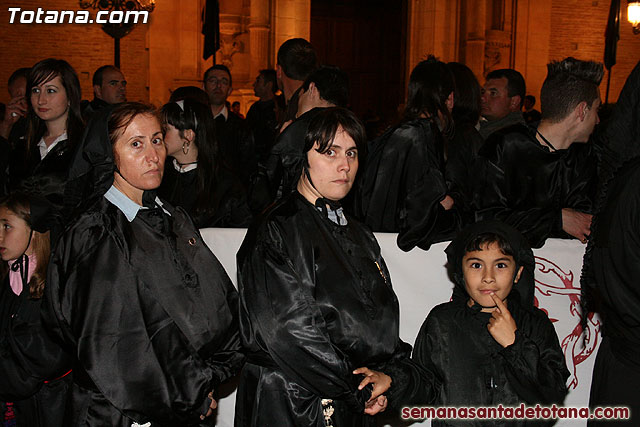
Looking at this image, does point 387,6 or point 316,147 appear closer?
point 316,147

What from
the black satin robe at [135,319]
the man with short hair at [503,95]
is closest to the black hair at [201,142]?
the black satin robe at [135,319]

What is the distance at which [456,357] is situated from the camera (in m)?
3.55

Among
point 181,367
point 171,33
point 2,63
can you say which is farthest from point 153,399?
point 2,63

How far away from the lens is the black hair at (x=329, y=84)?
5.14 meters

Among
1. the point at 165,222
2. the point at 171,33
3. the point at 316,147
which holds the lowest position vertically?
the point at 165,222

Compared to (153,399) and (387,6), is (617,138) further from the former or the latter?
(387,6)

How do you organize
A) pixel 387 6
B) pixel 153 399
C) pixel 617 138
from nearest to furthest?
pixel 153 399 < pixel 617 138 < pixel 387 6

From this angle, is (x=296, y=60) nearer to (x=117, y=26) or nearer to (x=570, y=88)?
(x=570, y=88)

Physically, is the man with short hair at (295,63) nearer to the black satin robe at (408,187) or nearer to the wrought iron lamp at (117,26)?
the black satin robe at (408,187)

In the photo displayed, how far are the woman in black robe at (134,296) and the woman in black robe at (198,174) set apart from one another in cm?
169

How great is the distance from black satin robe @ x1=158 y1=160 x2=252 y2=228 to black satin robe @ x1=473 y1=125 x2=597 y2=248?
170 centimetres

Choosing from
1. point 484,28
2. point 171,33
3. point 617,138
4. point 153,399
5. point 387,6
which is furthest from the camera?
point 387,6

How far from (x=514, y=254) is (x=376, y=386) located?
3.39ft

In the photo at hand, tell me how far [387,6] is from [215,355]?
1918 cm
